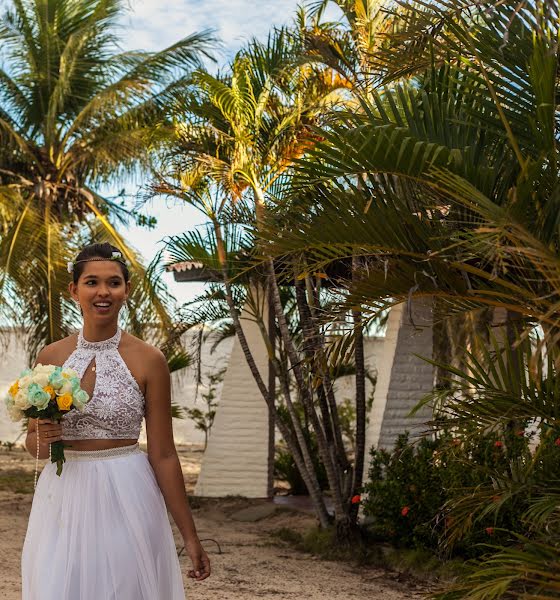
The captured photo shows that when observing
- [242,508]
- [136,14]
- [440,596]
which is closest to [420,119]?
[440,596]

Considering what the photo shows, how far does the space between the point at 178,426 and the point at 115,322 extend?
55.9 feet

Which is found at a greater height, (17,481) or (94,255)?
(94,255)

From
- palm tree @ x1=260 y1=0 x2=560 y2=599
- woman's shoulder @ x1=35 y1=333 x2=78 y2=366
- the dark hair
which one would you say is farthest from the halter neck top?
palm tree @ x1=260 y1=0 x2=560 y2=599

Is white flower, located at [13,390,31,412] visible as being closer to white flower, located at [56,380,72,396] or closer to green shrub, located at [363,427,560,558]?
white flower, located at [56,380,72,396]

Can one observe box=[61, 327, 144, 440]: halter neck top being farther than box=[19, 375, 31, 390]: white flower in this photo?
Yes

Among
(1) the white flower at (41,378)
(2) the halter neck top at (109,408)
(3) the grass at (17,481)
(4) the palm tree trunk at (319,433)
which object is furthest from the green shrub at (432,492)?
(3) the grass at (17,481)

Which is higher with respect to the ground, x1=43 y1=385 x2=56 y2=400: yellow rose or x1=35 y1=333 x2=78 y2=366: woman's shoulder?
x1=35 y1=333 x2=78 y2=366: woman's shoulder

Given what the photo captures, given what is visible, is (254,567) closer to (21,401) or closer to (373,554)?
(373,554)

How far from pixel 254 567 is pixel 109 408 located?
211 inches

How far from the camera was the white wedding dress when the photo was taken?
3064 millimetres

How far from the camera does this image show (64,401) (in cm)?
304

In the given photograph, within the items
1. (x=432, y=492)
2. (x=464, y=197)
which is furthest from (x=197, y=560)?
(x=432, y=492)

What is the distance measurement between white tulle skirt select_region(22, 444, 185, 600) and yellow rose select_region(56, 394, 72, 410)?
0.26 m

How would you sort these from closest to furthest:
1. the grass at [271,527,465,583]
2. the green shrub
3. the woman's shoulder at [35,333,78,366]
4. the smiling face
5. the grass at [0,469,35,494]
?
the smiling face < the woman's shoulder at [35,333,78,366] < the green shrub < the grass at [271,527,465,583] < the grass at [0,469,35,494]
